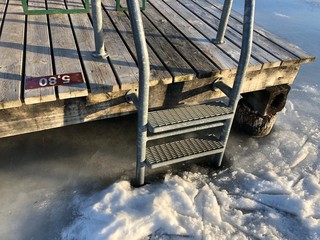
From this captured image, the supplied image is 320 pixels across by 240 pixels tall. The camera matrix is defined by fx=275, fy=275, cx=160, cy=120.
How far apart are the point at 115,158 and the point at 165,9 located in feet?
6.70

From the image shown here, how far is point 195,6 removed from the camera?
3811 mm

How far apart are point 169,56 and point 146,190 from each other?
1.23 meters

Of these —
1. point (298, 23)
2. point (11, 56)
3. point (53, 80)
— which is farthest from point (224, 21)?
point (298, 23)

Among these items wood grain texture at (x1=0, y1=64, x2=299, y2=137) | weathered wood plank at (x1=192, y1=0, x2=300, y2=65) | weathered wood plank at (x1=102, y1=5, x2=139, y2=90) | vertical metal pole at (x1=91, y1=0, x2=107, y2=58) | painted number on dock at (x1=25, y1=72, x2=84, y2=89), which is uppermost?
vertical metal pole at (x1=91, y1=0, x2=107, y2=58)

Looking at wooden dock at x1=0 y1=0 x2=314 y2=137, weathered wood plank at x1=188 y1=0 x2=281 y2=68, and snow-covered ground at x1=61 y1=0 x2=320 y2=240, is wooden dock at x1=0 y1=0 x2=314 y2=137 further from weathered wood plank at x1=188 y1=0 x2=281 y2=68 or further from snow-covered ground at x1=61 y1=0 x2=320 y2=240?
snow-covered ground at x1=61 y1=0 x2=320 y2=240

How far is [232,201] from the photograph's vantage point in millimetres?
2455

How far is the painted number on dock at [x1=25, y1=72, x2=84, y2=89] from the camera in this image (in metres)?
1.97

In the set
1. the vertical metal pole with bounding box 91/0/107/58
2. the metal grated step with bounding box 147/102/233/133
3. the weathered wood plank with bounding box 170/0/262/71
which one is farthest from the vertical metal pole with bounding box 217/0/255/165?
the vertical metal pole with bounding box 91/0/107/58

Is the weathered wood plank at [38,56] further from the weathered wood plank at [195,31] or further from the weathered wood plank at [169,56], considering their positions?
the weathered wood plank at [195,31]

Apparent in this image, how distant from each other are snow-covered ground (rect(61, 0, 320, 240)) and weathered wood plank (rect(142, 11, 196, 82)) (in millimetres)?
1003

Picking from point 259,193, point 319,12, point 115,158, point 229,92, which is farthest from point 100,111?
point 319,12

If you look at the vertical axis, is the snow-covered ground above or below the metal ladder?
below

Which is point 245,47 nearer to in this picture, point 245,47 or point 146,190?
point 245,47

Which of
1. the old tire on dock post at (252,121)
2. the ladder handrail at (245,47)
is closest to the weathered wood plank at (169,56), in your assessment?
the ladder handrail at (245,47)
